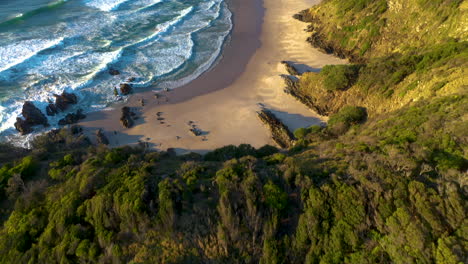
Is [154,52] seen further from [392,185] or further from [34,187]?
[392,185]

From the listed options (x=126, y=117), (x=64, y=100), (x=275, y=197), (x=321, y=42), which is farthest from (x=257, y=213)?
(x=321, y=42)

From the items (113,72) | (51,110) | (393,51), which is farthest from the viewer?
(113,72)

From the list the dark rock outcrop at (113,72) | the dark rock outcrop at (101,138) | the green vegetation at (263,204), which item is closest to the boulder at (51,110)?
the dark rock outcrop at (101,138)

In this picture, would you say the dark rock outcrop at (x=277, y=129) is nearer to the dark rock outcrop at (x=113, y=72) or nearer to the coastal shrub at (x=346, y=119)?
the coastal shrub at (x=346, y=119)

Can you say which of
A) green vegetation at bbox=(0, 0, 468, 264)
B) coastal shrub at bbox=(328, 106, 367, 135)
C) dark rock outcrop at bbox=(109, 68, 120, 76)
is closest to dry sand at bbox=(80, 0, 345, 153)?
coastal shrub at bbox=(328, 106, 367, 135)

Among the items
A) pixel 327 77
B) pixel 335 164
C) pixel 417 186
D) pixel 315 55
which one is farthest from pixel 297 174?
pixel 315 55

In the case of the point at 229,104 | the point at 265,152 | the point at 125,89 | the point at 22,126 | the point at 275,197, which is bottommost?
the point at 22,126

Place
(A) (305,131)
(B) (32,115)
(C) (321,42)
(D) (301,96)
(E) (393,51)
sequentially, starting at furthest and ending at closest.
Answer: (C) (321,42)
(E) (393,51)
(D) (301,96)
(B) (32,115)
(A) (305,131)

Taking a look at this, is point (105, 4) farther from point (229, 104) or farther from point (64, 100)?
point (229, 104)
